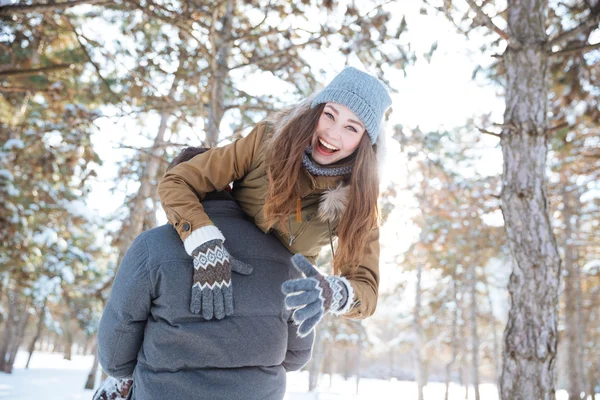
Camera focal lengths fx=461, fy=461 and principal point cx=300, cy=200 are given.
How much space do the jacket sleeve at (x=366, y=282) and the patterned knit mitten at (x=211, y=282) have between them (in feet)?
1.55

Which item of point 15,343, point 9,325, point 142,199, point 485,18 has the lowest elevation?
point 15,343

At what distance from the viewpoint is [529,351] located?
3.47 metres

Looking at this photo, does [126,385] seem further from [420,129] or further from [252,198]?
[420,129]

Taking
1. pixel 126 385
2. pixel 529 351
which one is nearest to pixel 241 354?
pixel 126 385

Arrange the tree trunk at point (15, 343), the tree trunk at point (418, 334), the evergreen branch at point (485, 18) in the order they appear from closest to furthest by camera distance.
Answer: the evergreen branch at point (485, 18) < the tree trunk at point (418, 334) < the tree trunk at point (15, 343)

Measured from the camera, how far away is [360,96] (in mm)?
2027

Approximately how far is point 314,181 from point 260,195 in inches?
9.5

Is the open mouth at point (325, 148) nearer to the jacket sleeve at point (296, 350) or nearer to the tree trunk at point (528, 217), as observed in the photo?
the jacket sleeve at point (296, 350)

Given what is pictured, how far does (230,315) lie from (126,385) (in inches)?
25.4

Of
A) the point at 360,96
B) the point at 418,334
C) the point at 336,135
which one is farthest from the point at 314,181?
the point at 418,334

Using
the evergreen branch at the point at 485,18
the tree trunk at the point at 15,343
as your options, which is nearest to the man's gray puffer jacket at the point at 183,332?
the evergreen branch at the point at 485,18

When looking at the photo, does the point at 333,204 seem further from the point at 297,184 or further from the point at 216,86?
the point at 216,86

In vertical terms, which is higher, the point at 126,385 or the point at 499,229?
the point at 499,229

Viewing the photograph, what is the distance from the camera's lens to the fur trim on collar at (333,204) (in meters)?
1.92
